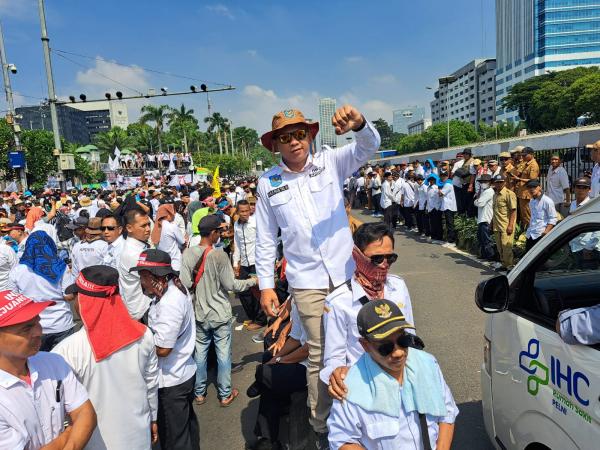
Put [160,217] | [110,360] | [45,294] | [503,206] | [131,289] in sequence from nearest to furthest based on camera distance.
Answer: [110,360], [131,289], [45,294], [160,217], [503,206]

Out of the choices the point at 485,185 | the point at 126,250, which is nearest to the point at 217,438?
the point at 126,250

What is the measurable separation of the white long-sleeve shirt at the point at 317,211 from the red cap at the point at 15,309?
1.42 metres

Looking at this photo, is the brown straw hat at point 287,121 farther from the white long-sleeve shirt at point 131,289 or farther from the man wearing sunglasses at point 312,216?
the white long-sleeve shirt at point 131,289

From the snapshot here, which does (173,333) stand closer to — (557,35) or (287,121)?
(287,121)

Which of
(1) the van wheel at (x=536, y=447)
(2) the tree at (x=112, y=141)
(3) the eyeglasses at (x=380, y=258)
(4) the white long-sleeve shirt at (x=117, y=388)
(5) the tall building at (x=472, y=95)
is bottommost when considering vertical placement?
(1) the van wheel at (x=536, y=447)

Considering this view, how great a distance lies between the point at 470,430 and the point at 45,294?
422 centimetres

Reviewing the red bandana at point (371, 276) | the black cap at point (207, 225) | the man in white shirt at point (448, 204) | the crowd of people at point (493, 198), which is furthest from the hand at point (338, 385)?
the man in white shirt at point (448, 204)

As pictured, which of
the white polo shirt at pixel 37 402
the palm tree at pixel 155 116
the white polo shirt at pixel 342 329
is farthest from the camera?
the palm tree at pixel 155 116

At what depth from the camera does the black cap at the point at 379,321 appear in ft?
6.08

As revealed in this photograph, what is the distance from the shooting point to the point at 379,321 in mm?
1883

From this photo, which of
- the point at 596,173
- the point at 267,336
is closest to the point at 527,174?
the point at 596,173

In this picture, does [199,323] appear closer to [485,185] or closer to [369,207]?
[485,185]

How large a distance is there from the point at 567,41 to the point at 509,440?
121 meters

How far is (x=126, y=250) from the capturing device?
463 centimetres
